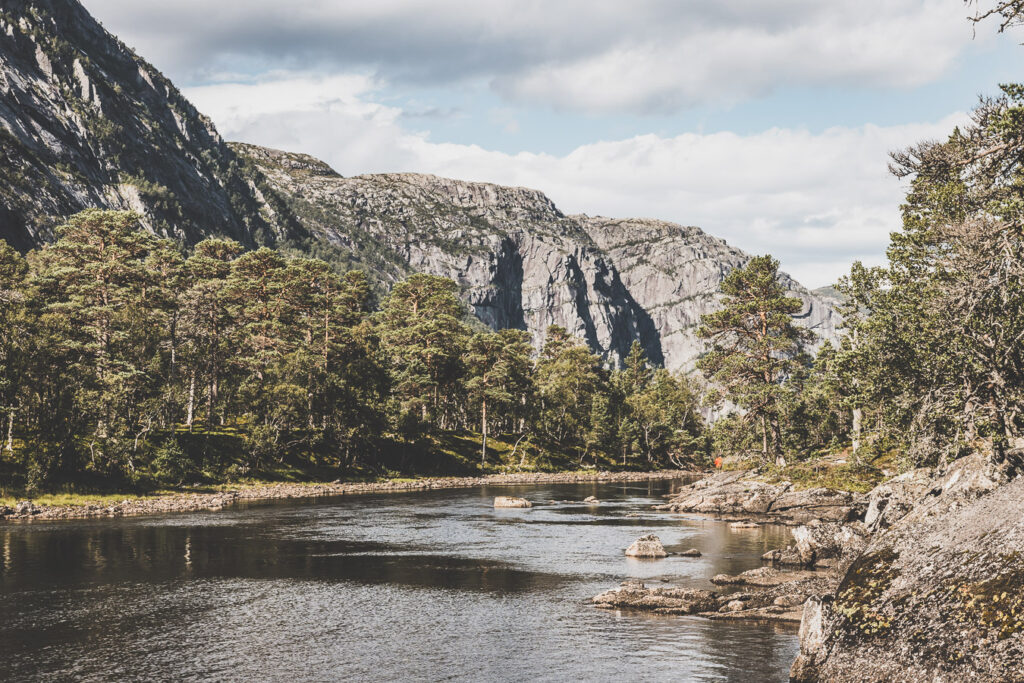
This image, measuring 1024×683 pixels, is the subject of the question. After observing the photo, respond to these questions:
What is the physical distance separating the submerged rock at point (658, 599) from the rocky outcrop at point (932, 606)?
11737mm

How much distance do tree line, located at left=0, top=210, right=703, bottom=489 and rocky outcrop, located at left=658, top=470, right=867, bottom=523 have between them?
2024 inches

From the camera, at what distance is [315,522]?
69812mm

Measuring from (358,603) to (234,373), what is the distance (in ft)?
287

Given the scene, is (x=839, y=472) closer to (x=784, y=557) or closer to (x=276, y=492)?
(x=784, y=557)

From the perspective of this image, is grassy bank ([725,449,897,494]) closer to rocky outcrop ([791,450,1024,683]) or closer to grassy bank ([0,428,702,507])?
rocky outcrop ([791,450,1024,683])

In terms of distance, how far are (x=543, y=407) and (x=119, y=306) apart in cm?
9039

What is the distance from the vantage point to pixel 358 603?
3881 cm

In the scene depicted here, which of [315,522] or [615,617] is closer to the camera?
[615,617]

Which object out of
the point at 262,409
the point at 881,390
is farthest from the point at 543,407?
the point at 881,390

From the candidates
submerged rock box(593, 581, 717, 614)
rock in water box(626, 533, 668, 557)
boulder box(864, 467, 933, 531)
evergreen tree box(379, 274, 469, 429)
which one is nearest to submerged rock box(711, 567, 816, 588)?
submerged rock box(593, 581, 717, 614)

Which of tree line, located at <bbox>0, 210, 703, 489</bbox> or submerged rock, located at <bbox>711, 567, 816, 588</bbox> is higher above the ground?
tree line, located at <bbox>0, 210, 703, 489</bbox>

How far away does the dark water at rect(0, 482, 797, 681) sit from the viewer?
27.8 meters

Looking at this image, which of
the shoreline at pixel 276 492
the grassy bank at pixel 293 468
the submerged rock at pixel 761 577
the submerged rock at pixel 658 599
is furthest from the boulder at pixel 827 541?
the grassy bank at pixel 293 468

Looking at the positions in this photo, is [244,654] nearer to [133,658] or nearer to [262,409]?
[133,658]
